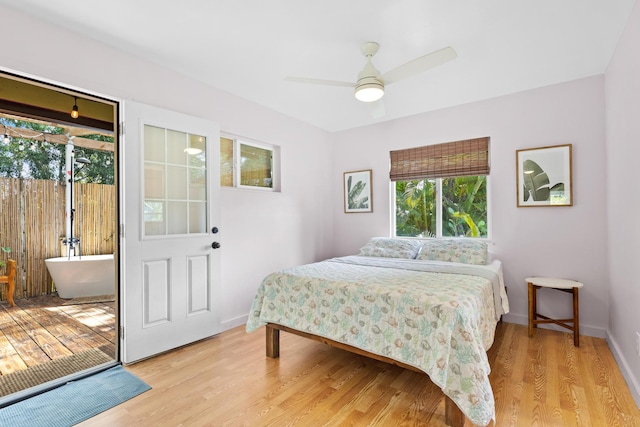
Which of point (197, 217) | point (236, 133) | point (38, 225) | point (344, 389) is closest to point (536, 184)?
point (344, 389)

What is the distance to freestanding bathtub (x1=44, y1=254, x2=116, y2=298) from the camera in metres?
4.44

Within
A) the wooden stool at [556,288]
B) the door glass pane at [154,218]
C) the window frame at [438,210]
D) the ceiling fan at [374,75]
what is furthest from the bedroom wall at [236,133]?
the wooden stool at [556,288]

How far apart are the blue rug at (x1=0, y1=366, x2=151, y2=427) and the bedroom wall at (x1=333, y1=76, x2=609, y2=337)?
3651 mm

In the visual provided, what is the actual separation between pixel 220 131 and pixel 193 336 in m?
2.06

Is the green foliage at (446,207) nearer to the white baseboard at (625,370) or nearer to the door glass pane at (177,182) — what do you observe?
the white baseboard at (625,370)

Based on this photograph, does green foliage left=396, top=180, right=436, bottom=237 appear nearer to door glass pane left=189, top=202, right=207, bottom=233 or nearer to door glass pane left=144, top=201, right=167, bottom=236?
door glass pane left=189, top=202, right=207, bottom=233

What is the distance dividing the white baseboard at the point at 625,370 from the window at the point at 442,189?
142 centimetres

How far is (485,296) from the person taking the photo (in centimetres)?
226

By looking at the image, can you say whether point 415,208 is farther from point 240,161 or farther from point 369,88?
point 240,161

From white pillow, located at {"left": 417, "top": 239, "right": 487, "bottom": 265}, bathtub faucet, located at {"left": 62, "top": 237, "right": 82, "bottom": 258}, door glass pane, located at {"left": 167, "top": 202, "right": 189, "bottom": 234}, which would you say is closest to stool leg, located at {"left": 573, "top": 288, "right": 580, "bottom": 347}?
white pillow, located at {"left": 417, "top": 239, "right": 487, "bottom": 265}

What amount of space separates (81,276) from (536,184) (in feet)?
19.8

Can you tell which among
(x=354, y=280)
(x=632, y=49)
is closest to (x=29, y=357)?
(x=354, y=280)

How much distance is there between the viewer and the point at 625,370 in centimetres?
217

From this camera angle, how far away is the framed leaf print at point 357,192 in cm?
443
